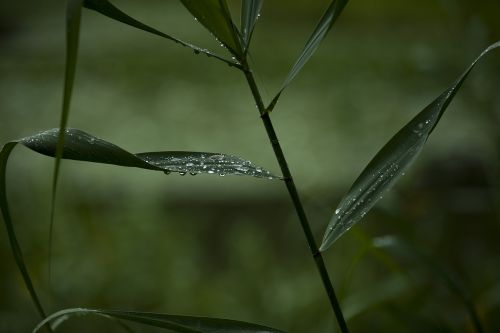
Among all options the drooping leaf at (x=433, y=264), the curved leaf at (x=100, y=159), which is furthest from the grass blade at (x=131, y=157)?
the drooping leaf at (x=433, y=264)

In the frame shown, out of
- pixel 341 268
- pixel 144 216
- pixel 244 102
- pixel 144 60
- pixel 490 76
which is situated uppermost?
pixel 144 60

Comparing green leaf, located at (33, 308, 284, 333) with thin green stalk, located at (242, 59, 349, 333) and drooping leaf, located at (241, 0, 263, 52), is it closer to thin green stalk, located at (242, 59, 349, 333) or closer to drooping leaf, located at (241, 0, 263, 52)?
thin green stalk, located at (242, 59, 349, 333)

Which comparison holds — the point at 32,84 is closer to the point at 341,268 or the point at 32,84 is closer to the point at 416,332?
the point at 341,268

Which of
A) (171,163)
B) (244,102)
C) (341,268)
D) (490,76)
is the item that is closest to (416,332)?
(171,163)

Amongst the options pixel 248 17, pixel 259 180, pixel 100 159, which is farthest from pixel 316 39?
pixel 259 180

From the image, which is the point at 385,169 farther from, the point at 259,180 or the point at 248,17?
the point at 259,180

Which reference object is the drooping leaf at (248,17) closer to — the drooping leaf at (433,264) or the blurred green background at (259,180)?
the blurred green background at (259,180)

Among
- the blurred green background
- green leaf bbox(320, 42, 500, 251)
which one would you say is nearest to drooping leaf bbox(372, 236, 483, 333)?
the blurred green background
